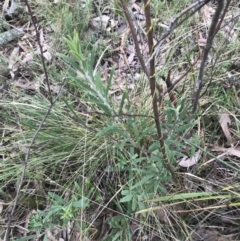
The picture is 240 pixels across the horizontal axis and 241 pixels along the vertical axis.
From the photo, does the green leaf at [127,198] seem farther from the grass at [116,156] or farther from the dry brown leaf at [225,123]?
the dry brown leaf at [225,123]

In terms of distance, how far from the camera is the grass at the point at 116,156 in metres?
1.56

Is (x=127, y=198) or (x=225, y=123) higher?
(x=225, y=123)

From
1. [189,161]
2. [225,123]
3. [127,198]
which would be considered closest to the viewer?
[127,198]

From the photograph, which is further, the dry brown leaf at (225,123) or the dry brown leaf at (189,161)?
the dry brown leaf at (225,123)

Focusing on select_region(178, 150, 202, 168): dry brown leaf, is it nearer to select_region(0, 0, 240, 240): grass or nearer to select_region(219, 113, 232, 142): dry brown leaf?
select_region(0, 0, 240, 240): grass

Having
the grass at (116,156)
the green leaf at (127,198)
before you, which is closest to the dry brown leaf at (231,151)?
the grass at (116,156)

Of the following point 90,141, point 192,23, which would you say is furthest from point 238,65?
point 90,141

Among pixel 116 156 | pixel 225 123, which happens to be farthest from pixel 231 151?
pixel 116 156

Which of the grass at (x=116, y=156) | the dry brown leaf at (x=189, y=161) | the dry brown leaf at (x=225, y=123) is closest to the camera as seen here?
the grass at (x=116, y=156)

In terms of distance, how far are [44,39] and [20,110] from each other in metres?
0.63

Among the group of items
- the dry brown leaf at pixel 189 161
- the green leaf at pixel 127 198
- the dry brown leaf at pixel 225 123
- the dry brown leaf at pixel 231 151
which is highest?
the dry brown leaf at pixel 225 123

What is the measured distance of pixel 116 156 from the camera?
1840mm

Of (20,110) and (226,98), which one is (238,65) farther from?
(20,110)

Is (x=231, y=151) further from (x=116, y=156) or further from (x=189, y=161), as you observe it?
(x=116, y=156)
